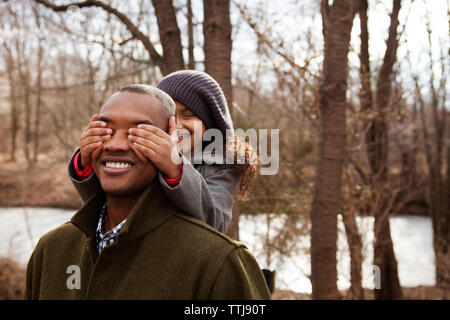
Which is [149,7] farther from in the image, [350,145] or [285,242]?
[285,242]

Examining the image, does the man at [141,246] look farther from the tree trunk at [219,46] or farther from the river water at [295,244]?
the river water at [295,244]

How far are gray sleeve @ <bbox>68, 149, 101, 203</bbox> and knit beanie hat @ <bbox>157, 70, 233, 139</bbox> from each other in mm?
799

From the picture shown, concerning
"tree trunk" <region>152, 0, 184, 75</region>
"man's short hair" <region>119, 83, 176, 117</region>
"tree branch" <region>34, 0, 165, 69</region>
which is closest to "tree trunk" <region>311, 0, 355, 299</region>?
"tree trunk" <region>152, 0, 184, 75</region>

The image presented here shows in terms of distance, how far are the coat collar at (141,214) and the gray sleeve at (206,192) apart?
37 millimetres

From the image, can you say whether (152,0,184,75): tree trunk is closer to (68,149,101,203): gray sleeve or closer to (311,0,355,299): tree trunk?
(311,0,355,299): tree trunk

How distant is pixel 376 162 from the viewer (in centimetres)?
688

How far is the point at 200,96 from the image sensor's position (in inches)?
90.4

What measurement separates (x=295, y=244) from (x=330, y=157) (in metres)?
3.34

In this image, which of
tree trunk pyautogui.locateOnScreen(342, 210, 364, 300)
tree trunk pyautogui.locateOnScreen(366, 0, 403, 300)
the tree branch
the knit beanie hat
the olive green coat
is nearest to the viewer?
→ the olive green coat

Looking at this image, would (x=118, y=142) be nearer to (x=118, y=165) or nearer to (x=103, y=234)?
(x=118, y=165)

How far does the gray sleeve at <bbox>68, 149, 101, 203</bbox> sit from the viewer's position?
5.15 ft

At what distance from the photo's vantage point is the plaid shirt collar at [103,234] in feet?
4.89

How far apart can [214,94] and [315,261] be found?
88.1 inches

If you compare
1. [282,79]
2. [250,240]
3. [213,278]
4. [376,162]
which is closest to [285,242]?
[250,240]
